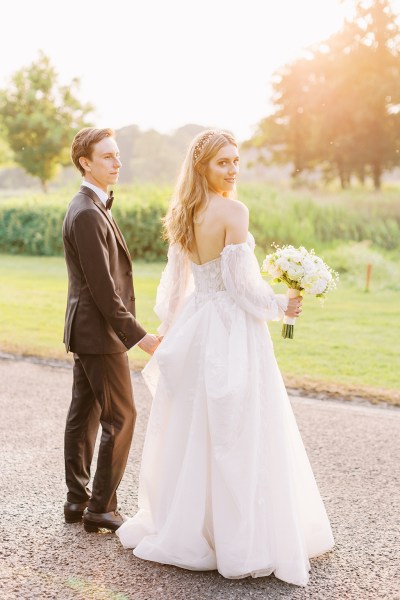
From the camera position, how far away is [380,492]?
16.3 ft

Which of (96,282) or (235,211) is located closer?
(235,211)

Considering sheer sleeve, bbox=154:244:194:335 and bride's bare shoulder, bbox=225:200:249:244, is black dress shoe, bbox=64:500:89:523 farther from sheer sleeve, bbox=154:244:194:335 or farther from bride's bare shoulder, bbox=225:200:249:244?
bride's bare shoulder, bbox=225:200:249:244

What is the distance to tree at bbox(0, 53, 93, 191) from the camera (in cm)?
3391

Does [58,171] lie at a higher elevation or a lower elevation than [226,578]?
higher

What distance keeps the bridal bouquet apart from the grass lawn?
3958mm

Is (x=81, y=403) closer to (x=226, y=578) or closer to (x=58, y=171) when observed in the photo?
(x=226, y=578)

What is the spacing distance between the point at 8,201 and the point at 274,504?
74.8 ft

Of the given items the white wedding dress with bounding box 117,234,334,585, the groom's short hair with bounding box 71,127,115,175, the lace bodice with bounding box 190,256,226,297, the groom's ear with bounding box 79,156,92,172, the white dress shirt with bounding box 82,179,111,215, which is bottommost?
the white wedding dress with bounding box 117,234,334,585

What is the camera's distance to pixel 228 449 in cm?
371

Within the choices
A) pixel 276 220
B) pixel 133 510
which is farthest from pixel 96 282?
pixel 276 220

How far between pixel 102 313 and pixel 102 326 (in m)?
0.09

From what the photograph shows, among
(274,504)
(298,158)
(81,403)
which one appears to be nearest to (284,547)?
(274,504)

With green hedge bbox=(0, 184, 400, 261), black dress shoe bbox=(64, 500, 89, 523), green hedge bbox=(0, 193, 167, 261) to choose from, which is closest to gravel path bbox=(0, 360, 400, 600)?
black dress shoe bbox=(64, 500, 89, 523)

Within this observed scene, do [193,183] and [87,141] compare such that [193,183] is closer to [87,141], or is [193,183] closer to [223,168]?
[223,168]
